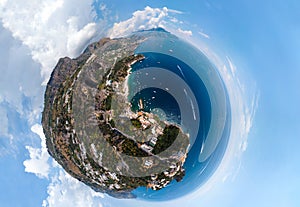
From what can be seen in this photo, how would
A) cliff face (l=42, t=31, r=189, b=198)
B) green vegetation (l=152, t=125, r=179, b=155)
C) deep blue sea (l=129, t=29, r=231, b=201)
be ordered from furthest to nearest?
1. deep blue sea (l=129, t=29, r=231, b=201)
2. cliff face (l=42, t=31, r=189, b=198)
3. green vegetation (l=152, t=125, r=179, b=155)

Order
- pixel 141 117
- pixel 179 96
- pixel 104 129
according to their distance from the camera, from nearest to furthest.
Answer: pixel 141 117, pixel 104 129, pixel 179 96

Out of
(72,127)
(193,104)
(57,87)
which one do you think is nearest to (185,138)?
(193,104)

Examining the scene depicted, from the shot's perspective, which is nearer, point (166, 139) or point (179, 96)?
point (166, 139)

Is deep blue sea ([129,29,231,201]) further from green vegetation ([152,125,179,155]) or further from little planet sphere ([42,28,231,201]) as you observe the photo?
green vegetation ([152,125,179,155])

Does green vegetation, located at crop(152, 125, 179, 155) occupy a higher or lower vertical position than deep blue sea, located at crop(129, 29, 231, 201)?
lower

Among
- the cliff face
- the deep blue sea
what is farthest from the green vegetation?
the deep blue sea

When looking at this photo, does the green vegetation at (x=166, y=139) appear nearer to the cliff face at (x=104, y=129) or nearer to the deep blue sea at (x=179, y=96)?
the cliff face at (x=104, y=129)

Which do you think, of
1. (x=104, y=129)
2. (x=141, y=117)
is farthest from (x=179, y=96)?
(x=104, y=129)

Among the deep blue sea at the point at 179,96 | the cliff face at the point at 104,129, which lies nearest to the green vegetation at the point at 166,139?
the cliff face at the point at 104,129

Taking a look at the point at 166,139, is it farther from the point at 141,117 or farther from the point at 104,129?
the point at 104,129
